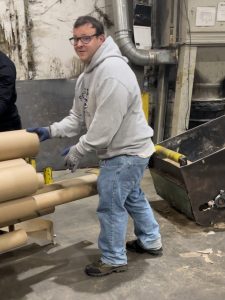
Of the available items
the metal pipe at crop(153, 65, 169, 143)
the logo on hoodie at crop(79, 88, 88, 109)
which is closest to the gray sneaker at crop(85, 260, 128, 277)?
the logo on hoodie at crop(79, 88, 88, 109)

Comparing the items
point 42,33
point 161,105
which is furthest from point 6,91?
point 161,105

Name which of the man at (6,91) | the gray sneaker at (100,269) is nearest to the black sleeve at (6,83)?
the man at (6,91)

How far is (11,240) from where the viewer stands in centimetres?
190

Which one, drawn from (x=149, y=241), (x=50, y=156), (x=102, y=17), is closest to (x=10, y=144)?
(x=149, y=241)

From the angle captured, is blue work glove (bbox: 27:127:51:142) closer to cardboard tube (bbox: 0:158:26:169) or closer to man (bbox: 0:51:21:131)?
cardboard tube (bbox: 0:158:26:169)

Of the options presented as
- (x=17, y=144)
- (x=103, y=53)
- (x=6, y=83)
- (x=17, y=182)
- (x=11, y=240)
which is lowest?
(x=11, y=240)

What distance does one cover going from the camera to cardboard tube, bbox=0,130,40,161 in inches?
77.9

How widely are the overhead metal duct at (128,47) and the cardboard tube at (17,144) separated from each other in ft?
6.53

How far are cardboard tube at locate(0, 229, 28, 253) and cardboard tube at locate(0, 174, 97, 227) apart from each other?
7 centimetres

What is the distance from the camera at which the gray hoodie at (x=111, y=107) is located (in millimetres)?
1871

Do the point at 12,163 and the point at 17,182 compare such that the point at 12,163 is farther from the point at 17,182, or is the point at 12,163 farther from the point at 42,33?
the point at 42,33

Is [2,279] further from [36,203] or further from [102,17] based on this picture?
[102,17]

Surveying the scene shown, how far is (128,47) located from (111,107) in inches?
81.1

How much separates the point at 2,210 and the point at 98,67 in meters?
0.82
